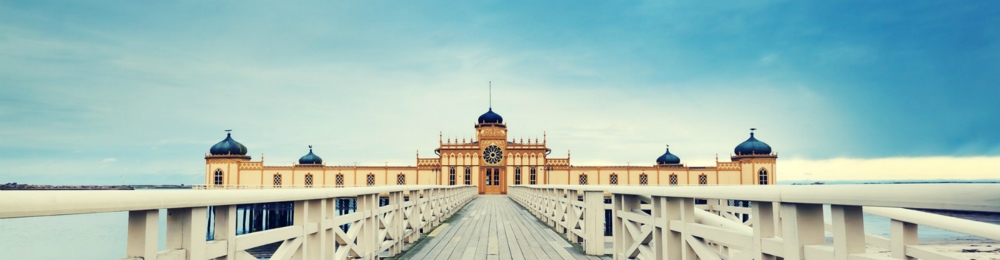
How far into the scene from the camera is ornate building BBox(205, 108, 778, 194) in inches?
2259

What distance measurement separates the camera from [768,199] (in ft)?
10.6

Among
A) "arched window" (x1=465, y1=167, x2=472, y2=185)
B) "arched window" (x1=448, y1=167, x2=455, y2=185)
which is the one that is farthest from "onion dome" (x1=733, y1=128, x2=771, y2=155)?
"arched window" (x1=448, y1=167, x2=455, y2=185)

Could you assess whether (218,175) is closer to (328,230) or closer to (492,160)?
(492,160)

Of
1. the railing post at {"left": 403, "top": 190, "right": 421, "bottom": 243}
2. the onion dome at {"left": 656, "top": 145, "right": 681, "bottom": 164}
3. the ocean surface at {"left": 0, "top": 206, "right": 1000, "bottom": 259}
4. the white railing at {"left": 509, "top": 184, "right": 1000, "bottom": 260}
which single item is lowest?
the ocean surface at {"left": 0, "top": 206, "right": 1000, "bottom": 259}

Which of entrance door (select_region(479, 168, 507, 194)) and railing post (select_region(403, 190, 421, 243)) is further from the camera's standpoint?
entrance door (select_region(479, 168, 507, 194))

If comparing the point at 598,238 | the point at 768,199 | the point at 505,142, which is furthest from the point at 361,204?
the point at 505,142

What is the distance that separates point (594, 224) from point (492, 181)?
1920 inches

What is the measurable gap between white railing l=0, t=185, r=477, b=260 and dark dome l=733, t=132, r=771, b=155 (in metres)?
55.7

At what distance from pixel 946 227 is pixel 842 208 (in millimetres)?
1734

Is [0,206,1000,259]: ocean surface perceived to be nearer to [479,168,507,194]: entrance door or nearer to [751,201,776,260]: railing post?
[479,168,507,194]: entrance door

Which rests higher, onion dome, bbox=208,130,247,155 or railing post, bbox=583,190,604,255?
onion dome, bbox=208,130,247,155

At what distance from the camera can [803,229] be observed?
3057 mm

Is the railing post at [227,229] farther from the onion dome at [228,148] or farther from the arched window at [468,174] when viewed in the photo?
the onion dome at [228,148]

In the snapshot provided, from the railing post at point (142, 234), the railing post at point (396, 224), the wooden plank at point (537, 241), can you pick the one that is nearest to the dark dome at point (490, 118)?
the wooden plank at point (537, 241)
